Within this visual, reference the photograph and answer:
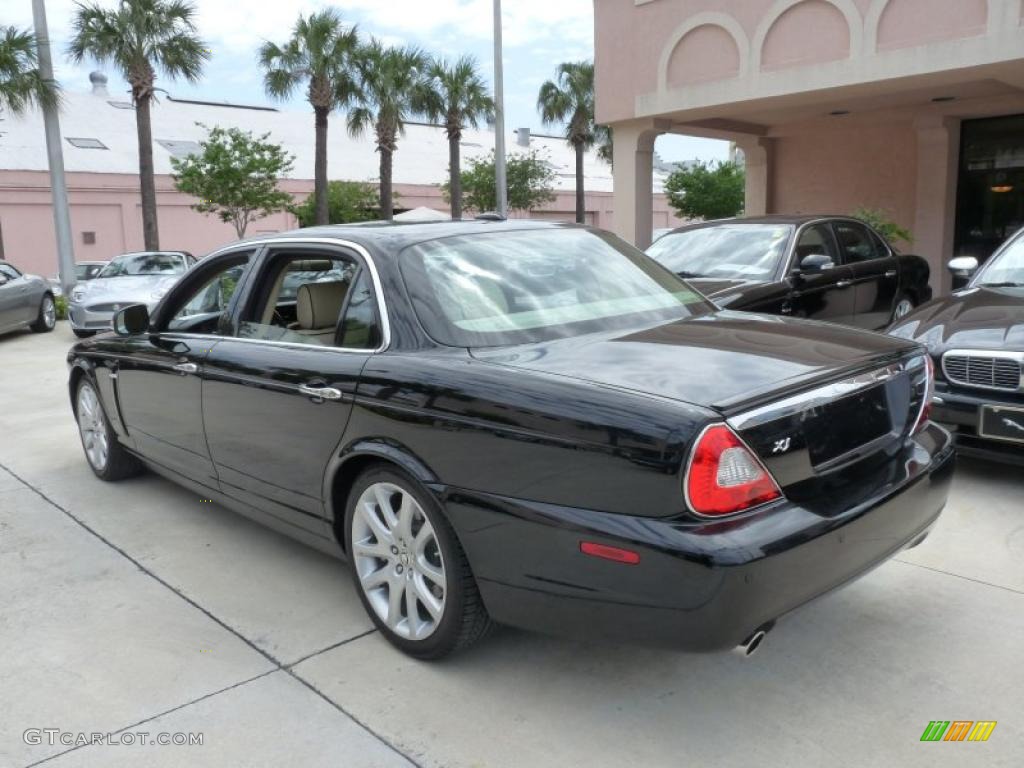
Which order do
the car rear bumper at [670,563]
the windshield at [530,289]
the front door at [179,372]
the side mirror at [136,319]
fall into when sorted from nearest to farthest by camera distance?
the car rear bumper at [670,563] → the windshield at [530,289] → the front door at [179,372] → the side mirror at [136,319]

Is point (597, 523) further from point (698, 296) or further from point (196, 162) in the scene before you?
point (196, 162)

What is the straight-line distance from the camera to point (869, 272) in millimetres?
8258

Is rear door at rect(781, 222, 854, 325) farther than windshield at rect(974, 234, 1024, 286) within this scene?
Yes

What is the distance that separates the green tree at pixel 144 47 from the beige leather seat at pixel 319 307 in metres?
18.8

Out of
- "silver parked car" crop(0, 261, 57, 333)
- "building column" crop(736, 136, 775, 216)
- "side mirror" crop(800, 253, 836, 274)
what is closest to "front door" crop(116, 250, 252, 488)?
"side mirror" crop(800, 253, 836, 274)

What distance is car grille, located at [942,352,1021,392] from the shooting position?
14.9ft

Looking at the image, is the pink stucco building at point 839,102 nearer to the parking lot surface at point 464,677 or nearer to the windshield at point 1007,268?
the windshield at point 1007,268

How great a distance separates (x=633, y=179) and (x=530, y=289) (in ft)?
39.9

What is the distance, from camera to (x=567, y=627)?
104 inches

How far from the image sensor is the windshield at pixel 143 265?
1448cm

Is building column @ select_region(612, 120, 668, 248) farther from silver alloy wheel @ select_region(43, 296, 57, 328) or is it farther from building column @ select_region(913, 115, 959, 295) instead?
silver alloy wheel @ select_region(43, 296, 57, 328)

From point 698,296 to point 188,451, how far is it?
2516mm

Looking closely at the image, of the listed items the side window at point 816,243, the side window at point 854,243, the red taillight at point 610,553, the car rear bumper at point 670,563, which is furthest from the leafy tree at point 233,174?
the red taillight at point 610,553

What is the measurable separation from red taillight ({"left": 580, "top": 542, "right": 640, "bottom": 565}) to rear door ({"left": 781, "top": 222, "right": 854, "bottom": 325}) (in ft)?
16.5
